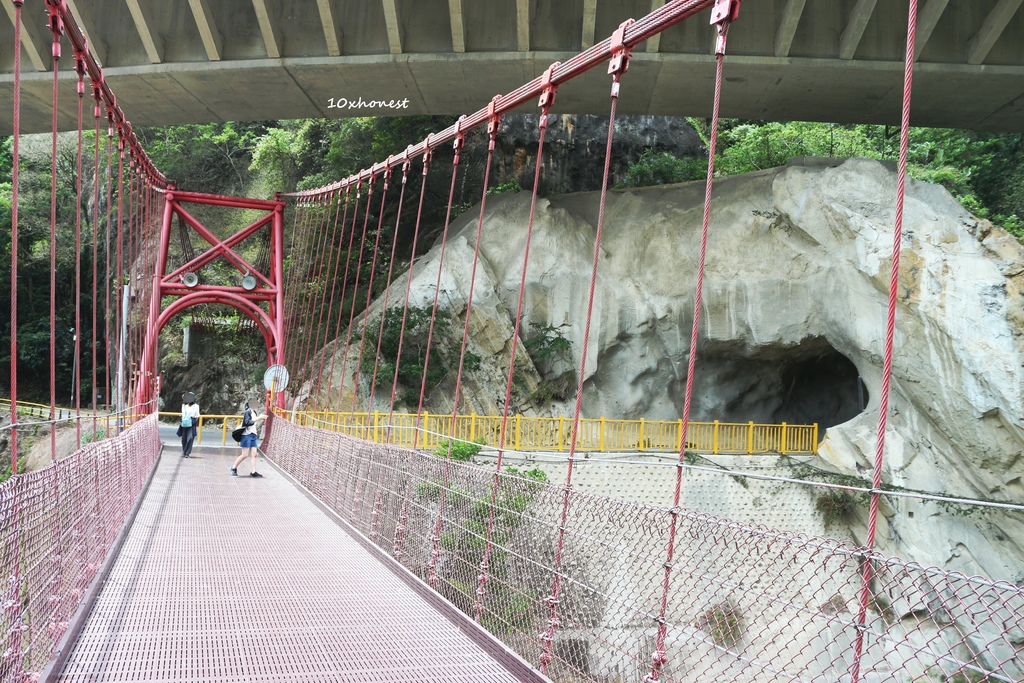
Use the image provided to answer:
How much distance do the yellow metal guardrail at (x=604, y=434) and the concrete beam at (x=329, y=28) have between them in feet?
17.8

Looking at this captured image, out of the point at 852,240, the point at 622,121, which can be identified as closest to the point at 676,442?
the point at 852,240

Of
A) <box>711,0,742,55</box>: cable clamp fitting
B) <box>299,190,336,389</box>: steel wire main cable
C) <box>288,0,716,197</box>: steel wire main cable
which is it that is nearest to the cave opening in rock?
<box>299,190,336,389</box>: steel wire main cable

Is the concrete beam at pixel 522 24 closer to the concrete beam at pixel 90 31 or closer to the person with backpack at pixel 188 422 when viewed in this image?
the concrete beam at pixel 90 31

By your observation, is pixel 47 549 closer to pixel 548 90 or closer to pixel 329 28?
pixel 548 90

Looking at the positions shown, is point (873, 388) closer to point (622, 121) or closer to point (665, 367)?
point (665, 367)

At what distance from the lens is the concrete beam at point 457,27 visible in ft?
37.8

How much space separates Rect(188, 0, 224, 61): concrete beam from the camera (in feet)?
38.0

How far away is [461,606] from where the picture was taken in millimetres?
4426

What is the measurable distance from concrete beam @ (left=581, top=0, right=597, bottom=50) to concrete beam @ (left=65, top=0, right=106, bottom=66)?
22.8 feet

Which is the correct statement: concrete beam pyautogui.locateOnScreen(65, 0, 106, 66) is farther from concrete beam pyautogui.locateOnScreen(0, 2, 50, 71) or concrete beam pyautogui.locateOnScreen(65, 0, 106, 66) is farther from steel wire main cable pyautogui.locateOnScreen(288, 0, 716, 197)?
steel wire main cable pyautogui.locateOnScreen(288, 0, 716, 197)

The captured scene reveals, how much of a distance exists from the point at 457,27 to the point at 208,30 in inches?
135

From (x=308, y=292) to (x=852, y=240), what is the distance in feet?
43.6

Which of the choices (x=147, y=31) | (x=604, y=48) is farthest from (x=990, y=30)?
(x=147, y=31)

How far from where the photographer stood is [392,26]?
Result: 1182 centimetres
